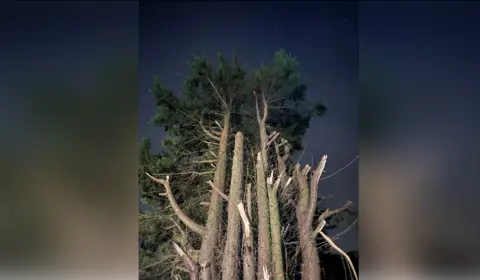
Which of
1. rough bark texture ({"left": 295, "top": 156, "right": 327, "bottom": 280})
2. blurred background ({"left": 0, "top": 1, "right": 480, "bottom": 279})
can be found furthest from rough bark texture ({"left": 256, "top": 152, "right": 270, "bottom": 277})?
blurred background ({"left": 0, "top": 1, "right": 480, "bottom": 279})

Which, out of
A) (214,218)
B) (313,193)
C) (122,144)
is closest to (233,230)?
(214,218)

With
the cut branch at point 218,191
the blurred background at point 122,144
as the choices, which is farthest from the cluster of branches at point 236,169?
the blurred background at point 122,144

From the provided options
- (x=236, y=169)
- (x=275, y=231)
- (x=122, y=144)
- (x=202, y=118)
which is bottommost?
(x=275, y=231)

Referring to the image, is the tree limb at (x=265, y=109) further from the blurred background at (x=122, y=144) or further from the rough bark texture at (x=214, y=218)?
the blurred background at (x=122, y=144)

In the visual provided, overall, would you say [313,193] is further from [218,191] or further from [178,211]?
[178,211]

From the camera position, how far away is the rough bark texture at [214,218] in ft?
6.40

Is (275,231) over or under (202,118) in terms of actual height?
under

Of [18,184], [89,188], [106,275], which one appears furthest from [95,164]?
[106,275]

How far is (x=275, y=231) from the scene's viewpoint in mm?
1959

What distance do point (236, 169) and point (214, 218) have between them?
0.25 m

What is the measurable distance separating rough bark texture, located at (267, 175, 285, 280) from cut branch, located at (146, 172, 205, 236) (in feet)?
1.08

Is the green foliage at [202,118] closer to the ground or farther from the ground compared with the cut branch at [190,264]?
farther from the ground

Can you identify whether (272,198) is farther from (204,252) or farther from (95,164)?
(95,164)

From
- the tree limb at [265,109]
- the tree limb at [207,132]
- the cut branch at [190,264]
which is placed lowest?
the cut branch at [190,264]
